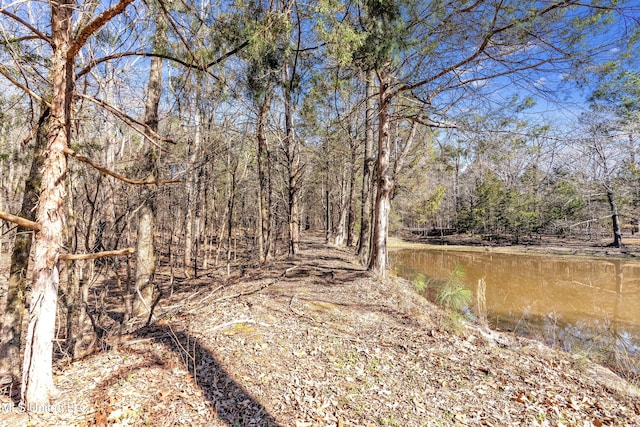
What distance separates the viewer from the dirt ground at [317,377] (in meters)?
2.66

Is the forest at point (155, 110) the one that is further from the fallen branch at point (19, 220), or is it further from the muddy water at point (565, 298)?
the muddy water at point (565, 298)

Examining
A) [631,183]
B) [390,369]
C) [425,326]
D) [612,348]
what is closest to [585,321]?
[612,348]

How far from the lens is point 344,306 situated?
5.69 m

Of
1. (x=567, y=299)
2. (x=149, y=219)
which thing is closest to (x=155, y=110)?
(x=149, y=219)

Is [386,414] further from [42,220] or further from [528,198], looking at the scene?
[528,198]

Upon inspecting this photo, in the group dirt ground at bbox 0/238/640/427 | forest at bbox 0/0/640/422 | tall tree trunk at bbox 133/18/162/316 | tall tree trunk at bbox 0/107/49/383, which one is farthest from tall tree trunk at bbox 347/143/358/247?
tall tree trunk at bbox 0/107/49/383

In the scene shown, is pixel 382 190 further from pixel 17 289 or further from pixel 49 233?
pixel 17 289

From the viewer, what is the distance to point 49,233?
6.79 feet

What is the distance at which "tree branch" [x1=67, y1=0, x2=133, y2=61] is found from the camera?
77.4 inches

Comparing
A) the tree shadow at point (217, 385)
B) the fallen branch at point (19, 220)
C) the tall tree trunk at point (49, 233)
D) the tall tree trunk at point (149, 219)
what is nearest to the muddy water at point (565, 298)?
the tree shadow at point (217, 385)

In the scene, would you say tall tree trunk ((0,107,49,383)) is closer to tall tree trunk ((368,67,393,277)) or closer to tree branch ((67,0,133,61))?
tree branch ((67,0,133,61))

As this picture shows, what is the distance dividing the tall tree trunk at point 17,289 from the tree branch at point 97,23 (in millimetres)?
2149

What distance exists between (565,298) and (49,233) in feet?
45.0

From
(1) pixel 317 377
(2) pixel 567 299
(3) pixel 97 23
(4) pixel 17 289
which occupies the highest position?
(3) pixel 97 23
